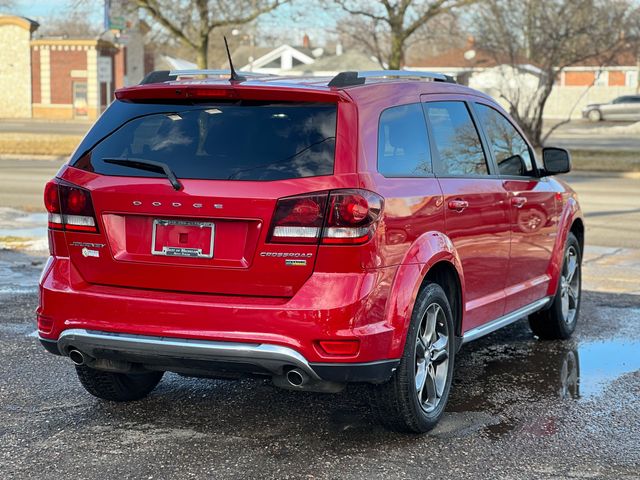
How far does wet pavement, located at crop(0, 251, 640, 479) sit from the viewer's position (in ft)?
15.2

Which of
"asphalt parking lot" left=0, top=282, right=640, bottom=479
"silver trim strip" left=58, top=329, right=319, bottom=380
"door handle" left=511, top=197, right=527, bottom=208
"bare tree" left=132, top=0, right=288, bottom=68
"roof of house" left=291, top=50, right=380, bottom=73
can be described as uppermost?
"roof of house" left=291, top=50, right=380, bottom=73

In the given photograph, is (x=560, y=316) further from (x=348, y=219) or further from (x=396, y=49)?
(x=396, y=49)

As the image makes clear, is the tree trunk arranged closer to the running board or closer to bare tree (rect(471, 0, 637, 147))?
bare tree (rect(471, 0, 637, 147))

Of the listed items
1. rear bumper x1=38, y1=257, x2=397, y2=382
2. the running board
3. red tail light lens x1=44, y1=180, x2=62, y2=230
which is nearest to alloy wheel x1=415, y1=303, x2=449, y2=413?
the running board

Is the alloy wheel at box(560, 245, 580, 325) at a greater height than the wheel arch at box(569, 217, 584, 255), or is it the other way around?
the wheel arch at box(569, 217, 584, 255)

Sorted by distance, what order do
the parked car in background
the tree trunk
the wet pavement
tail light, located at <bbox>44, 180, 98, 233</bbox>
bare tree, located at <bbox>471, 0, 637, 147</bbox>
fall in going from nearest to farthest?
the wet pavement
tail light, located at <bbox>44, 180, 98, 233</bbox>
the tree trunk
bare tree, located at <bbox>471, 0, 637, 147</bbox>
the parked car in background

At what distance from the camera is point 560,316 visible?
24.3ft

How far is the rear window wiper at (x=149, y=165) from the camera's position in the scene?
4666mm

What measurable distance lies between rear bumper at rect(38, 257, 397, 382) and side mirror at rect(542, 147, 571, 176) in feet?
8.60

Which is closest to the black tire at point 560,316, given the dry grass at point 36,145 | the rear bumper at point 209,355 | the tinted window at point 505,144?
the tinted window at point 505,144

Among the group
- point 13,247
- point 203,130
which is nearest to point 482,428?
point 203,130

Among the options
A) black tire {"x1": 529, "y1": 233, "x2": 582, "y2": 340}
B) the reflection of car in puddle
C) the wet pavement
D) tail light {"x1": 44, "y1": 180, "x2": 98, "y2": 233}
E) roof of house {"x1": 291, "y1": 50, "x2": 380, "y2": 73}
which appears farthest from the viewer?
roof of house {"x1": 291, "y1": 50, "x2": 380, "y2": 73}

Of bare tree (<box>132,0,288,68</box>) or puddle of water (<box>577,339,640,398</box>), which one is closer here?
puddle of water (<box>577,339,640,398</box>)

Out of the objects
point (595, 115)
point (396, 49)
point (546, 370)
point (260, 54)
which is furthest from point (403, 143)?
point (260, 54)
